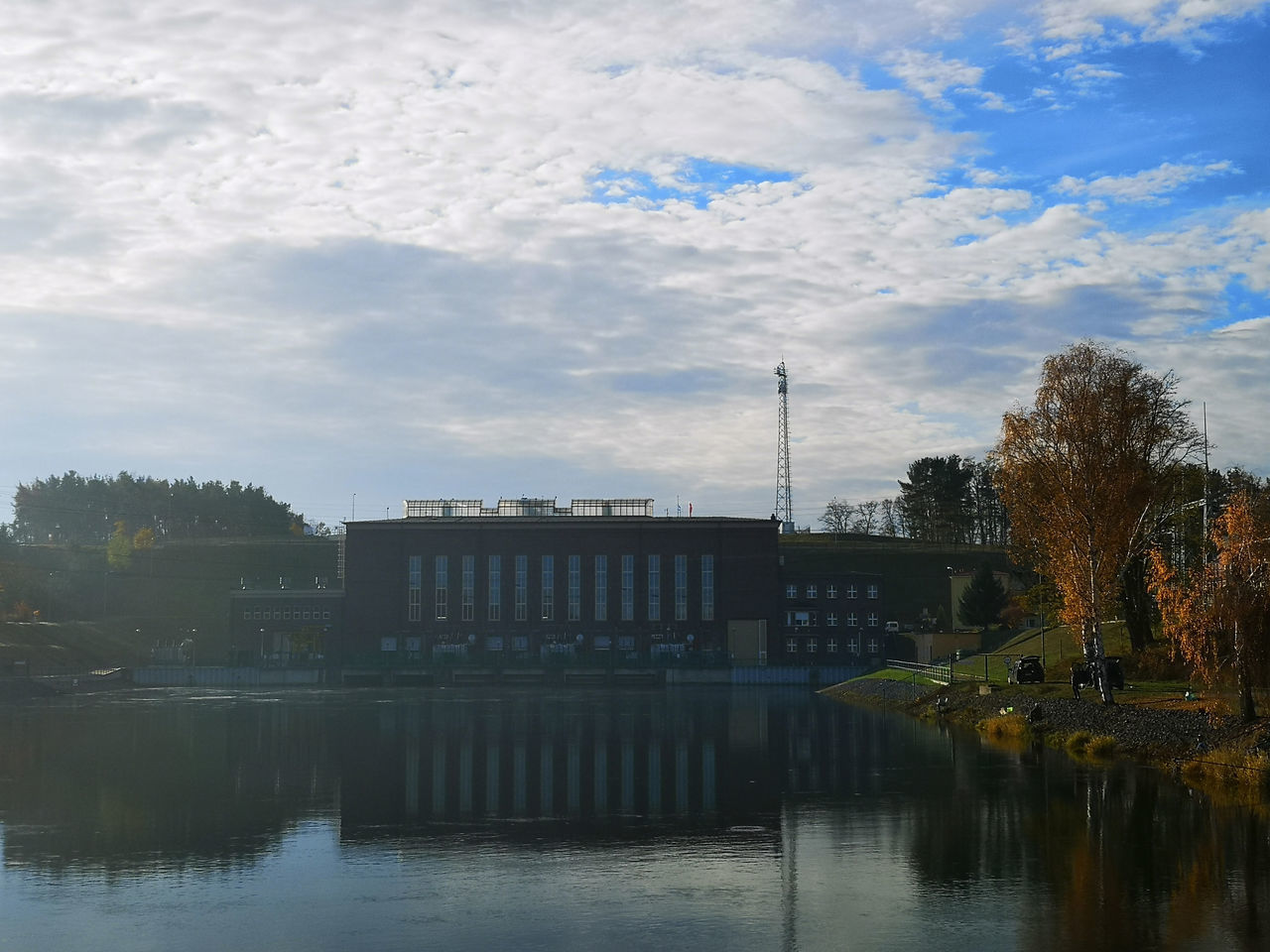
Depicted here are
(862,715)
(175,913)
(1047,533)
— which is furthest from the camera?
(862,715)

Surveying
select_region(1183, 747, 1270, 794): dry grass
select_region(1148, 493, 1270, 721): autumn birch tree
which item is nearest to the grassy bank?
select_region(1183, 747, 1270, 794): dry grass

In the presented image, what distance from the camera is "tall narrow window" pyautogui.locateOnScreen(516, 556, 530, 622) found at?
122m

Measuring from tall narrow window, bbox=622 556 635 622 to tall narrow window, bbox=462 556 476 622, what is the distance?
1455 centimetres

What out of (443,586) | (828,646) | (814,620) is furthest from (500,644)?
(828,646)

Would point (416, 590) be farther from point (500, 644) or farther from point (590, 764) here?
point (590, 764)

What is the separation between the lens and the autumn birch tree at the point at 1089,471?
190ft

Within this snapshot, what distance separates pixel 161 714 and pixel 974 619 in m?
80.2

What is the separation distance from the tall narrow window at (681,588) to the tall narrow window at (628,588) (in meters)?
4.21

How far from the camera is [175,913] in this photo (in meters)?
21.6

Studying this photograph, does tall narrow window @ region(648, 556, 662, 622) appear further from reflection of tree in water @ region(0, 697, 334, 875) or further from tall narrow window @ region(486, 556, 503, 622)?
reflection of tree in water @ region(0, 697, 334, 875)

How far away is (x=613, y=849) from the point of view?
89.8ft

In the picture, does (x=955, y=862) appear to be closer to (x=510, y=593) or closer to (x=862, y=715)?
(x=862, y=715)

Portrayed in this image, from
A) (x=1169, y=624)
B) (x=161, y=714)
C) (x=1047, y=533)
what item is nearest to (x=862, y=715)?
(x=1047, y=533)

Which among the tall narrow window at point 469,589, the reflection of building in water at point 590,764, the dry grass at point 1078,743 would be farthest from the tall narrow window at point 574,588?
the dry grass at point 1078,743
